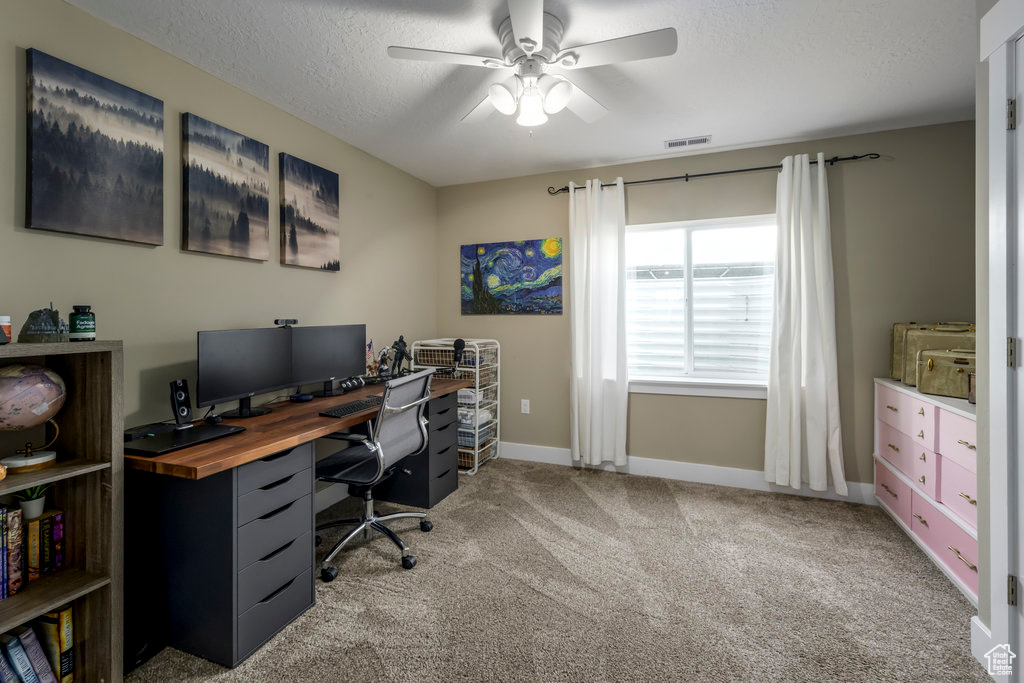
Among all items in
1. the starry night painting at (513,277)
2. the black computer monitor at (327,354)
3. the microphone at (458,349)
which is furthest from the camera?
the starry night painting at (513,277)

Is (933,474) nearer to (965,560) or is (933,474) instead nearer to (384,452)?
(965,560)

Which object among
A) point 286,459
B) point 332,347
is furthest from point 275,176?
point 286,459

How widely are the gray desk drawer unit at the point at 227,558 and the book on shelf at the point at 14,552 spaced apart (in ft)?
1.16

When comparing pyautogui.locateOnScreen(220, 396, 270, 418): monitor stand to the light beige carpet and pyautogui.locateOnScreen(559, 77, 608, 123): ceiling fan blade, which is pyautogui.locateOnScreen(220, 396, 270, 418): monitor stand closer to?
the light beige carpet

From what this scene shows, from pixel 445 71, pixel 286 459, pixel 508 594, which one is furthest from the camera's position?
pixel 445 71

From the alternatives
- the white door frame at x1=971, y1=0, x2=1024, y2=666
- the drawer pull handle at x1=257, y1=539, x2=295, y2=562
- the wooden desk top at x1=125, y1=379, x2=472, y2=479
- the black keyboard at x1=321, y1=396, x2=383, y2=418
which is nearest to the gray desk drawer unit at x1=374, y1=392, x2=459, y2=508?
the black keyboard at x1=321, y1=396, x2=383, y2=418

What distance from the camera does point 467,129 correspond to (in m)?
2.96

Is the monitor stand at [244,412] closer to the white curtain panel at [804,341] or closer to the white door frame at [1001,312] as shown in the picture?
the white door frame at [1001,312]

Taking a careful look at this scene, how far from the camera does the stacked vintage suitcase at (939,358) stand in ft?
7.47

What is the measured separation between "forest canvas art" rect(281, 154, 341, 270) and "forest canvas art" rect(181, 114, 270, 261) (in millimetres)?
110

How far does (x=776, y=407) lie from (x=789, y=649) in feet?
5.97

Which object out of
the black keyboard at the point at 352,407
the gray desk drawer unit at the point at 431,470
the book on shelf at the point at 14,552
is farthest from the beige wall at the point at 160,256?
the gray desk drawer unit at the point at 431,470

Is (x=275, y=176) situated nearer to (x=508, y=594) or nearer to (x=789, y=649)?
(x=508, y=594)

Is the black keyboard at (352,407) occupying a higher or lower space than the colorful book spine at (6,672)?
higher
